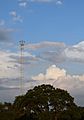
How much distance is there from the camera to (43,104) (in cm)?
10025

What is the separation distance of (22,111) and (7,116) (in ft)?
22.8

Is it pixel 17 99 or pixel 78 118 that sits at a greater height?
pixel 17 99

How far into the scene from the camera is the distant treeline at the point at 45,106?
323 ft

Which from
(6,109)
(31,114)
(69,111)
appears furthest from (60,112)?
(6,109)

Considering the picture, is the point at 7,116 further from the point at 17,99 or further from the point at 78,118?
the point at 78,118

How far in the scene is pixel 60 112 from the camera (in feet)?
326

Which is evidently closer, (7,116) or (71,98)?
(7,116)

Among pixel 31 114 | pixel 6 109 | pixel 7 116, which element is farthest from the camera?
pixel 6 109

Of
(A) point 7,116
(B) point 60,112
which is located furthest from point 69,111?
(A) point 7,116

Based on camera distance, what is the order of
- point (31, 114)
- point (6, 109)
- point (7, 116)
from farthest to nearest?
point (6, 109) → point (31, 114) → point (7, 116)

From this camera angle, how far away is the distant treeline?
98.3 meters

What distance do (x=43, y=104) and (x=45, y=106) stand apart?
788 millimetres

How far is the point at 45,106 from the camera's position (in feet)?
329

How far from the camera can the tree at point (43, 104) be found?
9969 centimetres
